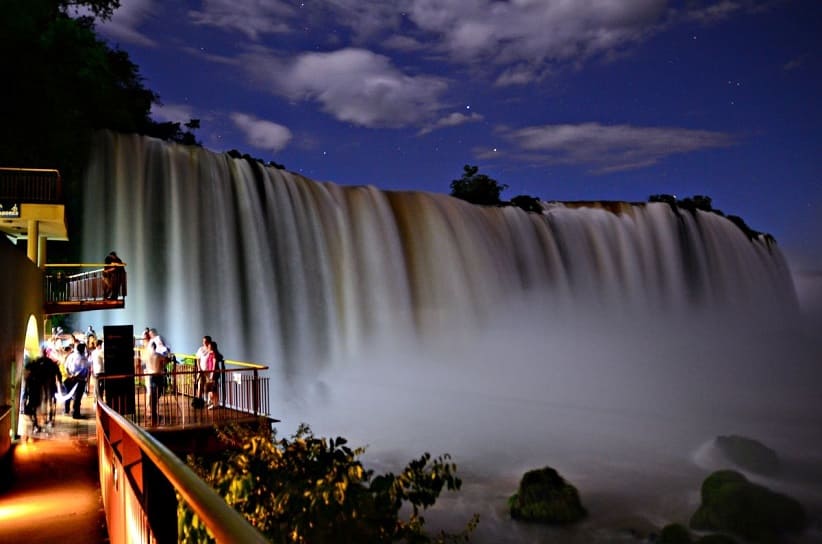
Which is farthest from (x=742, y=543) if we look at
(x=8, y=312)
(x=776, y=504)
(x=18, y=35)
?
(x=18, y=35)

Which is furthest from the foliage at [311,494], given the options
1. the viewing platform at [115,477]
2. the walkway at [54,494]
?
the walkway at [54,494]

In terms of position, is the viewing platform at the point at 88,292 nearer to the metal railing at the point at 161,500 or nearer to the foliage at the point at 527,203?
the metal railing at the point at 161,500

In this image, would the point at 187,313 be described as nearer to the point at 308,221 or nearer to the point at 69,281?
the point at 69,281

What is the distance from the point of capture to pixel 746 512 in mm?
15945

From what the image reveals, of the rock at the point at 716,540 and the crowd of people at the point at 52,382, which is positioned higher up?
the crowd of people at the point at 52,382

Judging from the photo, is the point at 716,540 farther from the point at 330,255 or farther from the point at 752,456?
the point at 330,255

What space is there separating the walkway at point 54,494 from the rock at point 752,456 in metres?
18.2

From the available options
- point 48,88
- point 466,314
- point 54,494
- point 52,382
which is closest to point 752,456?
point 466,314

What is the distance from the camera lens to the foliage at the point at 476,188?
46.0 meters

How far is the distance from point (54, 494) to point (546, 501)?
37.8 feet

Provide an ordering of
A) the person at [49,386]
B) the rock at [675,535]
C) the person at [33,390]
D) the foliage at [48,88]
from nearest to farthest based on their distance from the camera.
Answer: the person at [33,390]
the person at [49,386]
the rock at [675,535]
the foliage at [48,88]

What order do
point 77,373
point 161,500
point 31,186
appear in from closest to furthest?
1. point 161,500
2. point 77,373
3. point 31,186

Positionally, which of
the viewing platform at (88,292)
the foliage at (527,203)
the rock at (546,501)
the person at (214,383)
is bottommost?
the rock at (546,501)

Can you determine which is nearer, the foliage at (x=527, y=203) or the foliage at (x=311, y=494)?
the foliage at (x=311, y=494)
